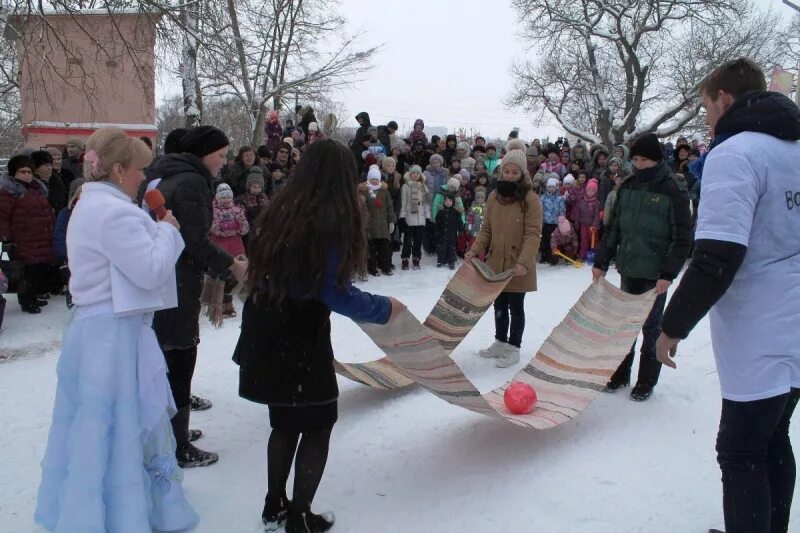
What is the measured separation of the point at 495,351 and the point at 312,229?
131 inches

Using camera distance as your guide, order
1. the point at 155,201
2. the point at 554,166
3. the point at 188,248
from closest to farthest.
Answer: the point at 155,201 < the point at 188,248 < the point at 554,166

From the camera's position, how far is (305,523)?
2.71 m

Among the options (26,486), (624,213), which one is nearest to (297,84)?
(624,213)

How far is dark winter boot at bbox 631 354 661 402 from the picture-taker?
4.36 m

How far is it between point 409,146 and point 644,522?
10113 mm

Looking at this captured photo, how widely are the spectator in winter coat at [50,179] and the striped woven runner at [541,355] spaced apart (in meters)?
5.24

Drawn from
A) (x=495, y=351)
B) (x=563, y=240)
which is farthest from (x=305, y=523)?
(x=563, y=240)

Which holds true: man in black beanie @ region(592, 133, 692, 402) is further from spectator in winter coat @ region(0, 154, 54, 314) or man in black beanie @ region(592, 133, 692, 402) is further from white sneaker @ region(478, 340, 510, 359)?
spectator in winter coat @ region(0, 154, 54, 314)

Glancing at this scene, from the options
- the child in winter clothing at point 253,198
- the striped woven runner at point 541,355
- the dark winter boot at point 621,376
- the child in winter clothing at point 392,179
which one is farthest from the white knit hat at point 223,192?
the dark winter boot at point 621,376

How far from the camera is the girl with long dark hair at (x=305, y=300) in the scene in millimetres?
2482

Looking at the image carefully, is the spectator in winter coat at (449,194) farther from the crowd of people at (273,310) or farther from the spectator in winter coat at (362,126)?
the crowd of people at (273,310)

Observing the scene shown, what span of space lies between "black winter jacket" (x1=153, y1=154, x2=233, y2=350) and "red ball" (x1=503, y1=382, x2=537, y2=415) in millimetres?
1850

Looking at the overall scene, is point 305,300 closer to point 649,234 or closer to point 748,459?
point 748,459

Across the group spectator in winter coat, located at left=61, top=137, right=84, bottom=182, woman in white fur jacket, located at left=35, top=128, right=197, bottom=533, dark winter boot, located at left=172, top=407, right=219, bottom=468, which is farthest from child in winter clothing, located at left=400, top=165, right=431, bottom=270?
woman in white fur jacket, located at left=35, top=128, right=197, bottom=533
